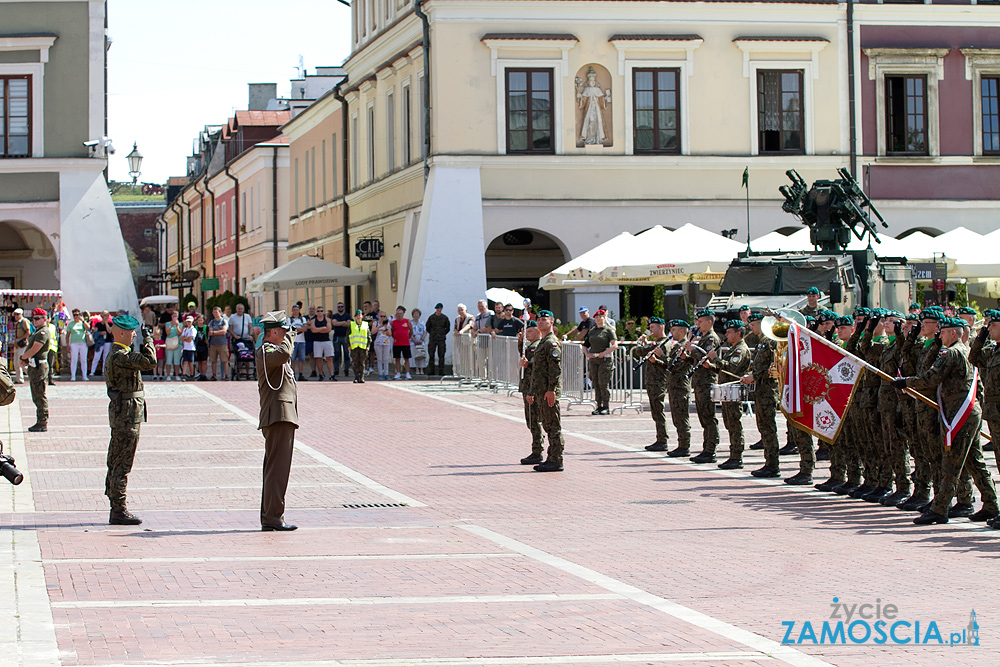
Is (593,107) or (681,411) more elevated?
(593,107)

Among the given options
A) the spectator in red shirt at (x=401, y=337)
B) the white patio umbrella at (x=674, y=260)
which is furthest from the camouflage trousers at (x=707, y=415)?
the spectator in red shirt at (x=401, y=337)

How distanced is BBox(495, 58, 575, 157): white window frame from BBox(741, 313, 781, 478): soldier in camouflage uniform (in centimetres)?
1932

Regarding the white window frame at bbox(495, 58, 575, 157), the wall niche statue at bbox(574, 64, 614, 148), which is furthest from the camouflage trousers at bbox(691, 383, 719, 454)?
the wall niche statue at bbox(574, 64, 614, 148)

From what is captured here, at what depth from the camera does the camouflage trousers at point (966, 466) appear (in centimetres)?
1207

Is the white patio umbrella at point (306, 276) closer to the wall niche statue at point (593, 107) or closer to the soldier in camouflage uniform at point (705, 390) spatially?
the wall niche statue at point (593, 107)

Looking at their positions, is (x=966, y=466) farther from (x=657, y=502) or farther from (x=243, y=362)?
(x=243, y=362)

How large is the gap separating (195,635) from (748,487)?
8.29 metres

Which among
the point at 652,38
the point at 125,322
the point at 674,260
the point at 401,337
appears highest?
the point at 652,38

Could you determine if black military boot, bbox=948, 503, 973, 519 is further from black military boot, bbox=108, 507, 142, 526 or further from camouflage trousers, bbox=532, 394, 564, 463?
black military boot, bbox=108, 507, 142, 526

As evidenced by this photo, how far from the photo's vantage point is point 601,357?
22.8 m

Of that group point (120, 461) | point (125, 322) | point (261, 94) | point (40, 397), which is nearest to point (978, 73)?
point (40, 397)

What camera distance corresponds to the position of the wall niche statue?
3450 cm

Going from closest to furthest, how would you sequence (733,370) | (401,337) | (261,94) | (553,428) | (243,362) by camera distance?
(553,428) < (733,370) < (401,337) < (243,362) < (261,94)

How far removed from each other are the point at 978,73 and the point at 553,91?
11.3 meters
